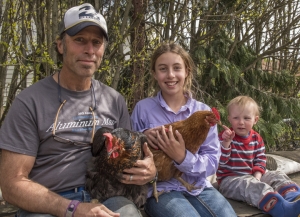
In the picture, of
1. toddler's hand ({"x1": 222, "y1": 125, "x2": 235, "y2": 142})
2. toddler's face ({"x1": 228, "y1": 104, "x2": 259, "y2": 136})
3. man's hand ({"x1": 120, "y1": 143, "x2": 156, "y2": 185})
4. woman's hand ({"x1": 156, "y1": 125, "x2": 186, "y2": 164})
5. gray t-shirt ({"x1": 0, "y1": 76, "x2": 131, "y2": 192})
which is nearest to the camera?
gray t-shirt ({"x1": 0, "y1": 76, "x2": 131, "y2": 192})

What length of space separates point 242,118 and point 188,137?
85cm

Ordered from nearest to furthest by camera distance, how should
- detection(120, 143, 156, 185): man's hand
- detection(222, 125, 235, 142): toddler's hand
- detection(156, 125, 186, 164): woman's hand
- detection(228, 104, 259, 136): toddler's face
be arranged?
detection(120, 143, 156, 185): man's hand
detection(156, 125, 186, 164): woman's hand
detection(222, 125, 235, 142): toddler's hand
detection(228, 104, 259, 136): toddler's face

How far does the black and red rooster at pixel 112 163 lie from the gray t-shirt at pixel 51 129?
114mm

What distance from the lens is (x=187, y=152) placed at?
8.87ft

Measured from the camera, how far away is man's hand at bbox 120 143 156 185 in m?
2.39

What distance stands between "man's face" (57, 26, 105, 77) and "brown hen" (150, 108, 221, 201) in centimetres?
84

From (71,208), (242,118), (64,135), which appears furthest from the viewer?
(242,118)

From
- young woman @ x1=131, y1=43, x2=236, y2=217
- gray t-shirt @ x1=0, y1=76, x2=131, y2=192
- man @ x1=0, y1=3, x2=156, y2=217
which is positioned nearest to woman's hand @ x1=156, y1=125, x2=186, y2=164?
young woman @ x1=131, y1=43, x2=236, y2=217

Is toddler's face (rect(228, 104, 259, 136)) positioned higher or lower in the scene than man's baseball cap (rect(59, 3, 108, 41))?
lower

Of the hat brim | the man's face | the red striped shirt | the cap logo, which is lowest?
the red striped shirt

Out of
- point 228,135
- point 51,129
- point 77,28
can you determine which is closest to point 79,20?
point 77,28

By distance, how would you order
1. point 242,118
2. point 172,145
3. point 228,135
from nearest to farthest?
point 172,145
point 228,135
point 242,118

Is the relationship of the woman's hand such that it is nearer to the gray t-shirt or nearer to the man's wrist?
the gray t-shirt

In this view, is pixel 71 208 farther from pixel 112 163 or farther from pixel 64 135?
pixel 64 135
